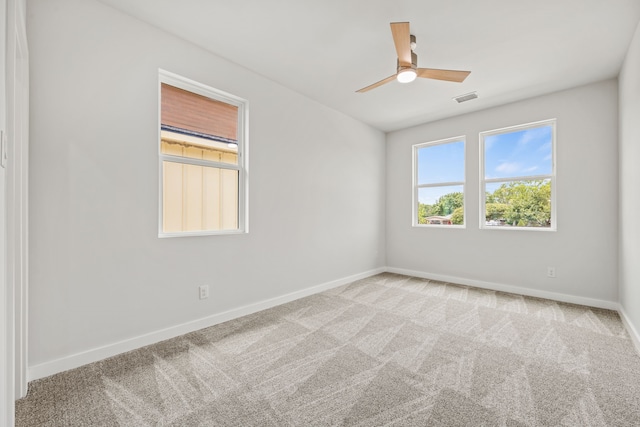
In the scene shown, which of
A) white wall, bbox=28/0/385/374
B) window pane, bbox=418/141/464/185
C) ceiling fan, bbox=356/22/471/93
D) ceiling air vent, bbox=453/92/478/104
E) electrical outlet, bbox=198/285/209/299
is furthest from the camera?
window pane, bbox=418/141/464/185

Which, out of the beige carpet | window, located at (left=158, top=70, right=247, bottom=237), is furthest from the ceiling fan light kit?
the beige carpet

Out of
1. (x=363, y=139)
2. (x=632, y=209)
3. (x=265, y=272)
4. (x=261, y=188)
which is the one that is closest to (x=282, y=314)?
(x=265, y=272)

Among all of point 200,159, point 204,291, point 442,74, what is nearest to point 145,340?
point 204,291

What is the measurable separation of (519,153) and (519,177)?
34 centimetres

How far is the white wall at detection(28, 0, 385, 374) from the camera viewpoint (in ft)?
6.26

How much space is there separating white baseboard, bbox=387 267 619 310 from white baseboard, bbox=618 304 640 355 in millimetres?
187

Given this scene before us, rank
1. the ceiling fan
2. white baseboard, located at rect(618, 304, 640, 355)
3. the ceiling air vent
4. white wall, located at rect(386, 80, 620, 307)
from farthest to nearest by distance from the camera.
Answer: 1. the ceiling air vent
2. white wall, located at rect(386, 80, 620, 307)
3. white baseboard, located at rect(618, 304, 640, 355)
4. the ceiling fan

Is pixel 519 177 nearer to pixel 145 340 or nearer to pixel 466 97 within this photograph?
pixel 466 97

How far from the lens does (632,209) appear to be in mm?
2561

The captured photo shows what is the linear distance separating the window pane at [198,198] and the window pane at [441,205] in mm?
3252

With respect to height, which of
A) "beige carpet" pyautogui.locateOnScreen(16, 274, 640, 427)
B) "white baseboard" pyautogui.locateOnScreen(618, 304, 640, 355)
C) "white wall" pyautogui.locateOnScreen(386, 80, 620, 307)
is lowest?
"beige carpet" pyautogui.locateOnScreen(16, 274, 640, 427)

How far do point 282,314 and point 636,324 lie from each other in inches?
124

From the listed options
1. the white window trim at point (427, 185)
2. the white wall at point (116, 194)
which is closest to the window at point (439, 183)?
the white window trim at point (427, 185)

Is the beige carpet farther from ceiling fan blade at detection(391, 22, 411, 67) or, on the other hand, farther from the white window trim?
ceiling fan blade at detection(391, 22, 411, 67)
